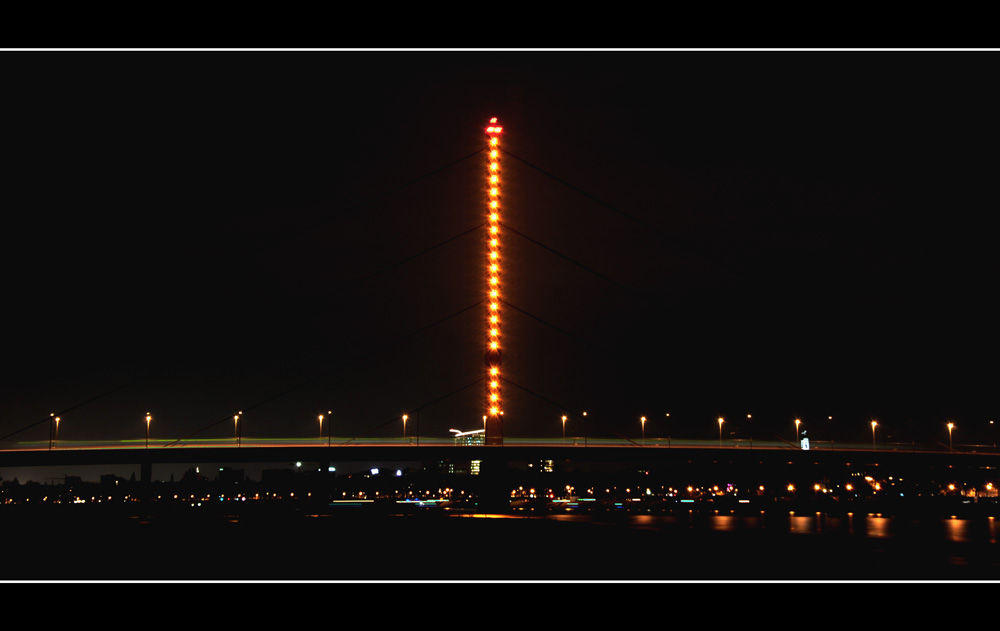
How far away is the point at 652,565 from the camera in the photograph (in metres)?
27.2

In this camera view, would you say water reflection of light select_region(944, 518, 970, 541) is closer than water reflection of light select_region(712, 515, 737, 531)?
Yes

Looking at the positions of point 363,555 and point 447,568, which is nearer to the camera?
point 447,568

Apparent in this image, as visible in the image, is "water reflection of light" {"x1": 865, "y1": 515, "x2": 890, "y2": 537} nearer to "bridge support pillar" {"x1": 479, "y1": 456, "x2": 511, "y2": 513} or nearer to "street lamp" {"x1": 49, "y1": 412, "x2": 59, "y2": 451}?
"bridge support pillar" {"x1": 479, "y1": 456, "x2": 511, "y2": 513}

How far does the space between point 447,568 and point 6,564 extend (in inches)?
608

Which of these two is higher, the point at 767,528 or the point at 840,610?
the point at 840,610

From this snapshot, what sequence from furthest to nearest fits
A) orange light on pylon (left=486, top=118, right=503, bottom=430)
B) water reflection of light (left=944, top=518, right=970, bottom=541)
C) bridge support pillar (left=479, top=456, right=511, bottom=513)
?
1. orange light on pylon (left=486, top=118, right=503, bottom=430)
2. bridge support pillar (left=479, top=456, right=511, bottom=513)
3. water reflection of light (left=944, top=518, right=970, bottom=541)

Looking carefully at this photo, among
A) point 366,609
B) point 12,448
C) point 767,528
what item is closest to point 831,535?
point 767,528

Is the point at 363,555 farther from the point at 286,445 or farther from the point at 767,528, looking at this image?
the point at 767,528

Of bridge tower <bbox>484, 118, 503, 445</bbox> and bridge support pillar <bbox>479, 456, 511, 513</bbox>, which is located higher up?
bridge tower <bbox>484, 118, 503, 445</bbox>

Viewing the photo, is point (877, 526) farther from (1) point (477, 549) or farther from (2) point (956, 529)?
(1) point (477, 549)

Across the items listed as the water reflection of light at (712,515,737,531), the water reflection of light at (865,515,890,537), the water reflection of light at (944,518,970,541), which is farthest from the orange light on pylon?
the water reflection of light at (944,518,970,541)

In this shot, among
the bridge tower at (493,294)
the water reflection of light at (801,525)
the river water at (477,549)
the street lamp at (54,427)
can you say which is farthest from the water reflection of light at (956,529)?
the street lamp at (54,427)

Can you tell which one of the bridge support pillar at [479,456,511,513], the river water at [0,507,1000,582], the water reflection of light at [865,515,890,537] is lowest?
the water reflection of light at [865,515,890,537]

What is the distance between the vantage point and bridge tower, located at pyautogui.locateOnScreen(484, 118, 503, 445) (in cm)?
4384
